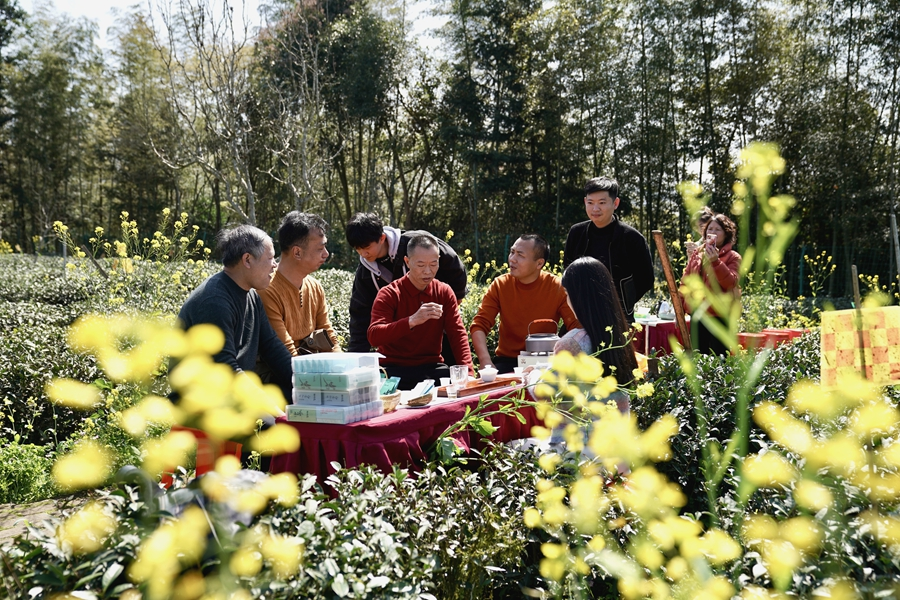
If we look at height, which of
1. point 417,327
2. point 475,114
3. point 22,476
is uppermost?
point 475,114

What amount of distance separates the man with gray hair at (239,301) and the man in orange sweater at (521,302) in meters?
1.45

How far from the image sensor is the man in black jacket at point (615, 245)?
413 centimetres

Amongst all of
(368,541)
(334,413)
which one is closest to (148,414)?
(368,541)

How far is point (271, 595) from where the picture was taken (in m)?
1.08

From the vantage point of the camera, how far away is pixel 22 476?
137 inches

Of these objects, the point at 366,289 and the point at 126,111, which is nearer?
the point at 366,289

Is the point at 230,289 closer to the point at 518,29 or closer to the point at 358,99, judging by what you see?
the point at 518,29

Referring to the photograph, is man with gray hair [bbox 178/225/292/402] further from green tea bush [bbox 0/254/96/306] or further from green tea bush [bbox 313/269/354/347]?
green tea bush [bbox 0/254/96/306]

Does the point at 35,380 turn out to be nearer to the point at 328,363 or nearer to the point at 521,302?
the point at 328,363

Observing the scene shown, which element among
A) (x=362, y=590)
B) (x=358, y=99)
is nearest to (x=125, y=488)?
(x=362, y=590)

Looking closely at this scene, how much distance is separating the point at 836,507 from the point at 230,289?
2.26 meters

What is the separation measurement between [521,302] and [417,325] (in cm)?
82

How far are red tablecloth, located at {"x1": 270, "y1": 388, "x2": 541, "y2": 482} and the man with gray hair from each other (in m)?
0.43

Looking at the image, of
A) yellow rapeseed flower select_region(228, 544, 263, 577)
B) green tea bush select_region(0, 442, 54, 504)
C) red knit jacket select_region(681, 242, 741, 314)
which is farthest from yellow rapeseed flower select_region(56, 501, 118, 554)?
green tea bush select_region(0, 442, 54, 504)
